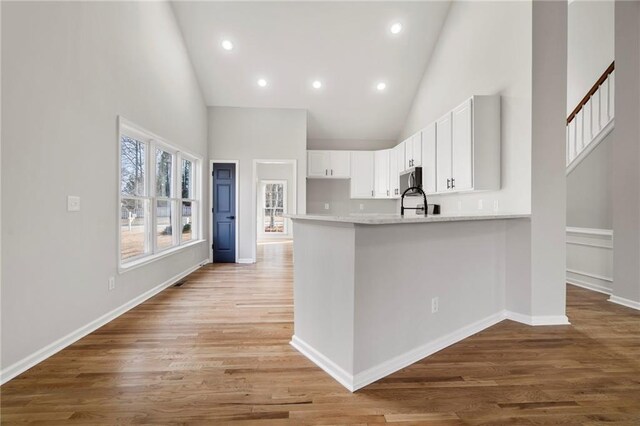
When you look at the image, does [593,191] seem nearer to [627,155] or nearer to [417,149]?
[627,155]

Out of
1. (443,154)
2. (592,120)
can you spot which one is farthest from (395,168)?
(592,120)

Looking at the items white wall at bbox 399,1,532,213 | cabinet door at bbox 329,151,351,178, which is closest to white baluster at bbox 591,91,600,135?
white wall at bbox 399,1,532,213

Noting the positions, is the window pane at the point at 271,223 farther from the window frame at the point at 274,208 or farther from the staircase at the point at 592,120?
the staircase at the point at 592,120

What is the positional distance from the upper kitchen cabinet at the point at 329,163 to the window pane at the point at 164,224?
2.99 meters

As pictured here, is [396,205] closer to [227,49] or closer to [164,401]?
[227,49]

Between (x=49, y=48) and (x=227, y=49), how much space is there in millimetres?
3090

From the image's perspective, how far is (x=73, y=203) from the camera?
243 centimetres

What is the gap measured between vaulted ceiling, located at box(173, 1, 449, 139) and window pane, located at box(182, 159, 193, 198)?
141cm

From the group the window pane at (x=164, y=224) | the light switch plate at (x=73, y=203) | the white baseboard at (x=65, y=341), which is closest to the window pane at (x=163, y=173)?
the window pane at (x=164, y=224)

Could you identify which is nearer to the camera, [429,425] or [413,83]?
[429,425]

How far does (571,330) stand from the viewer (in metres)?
2.65

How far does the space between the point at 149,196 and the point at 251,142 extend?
8.37 feet

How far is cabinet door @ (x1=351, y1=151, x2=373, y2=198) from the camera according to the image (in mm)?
6414

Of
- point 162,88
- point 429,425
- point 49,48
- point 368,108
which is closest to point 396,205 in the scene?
point 368,108
